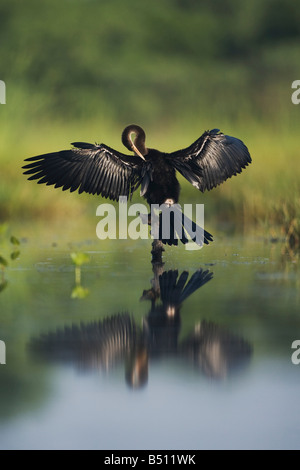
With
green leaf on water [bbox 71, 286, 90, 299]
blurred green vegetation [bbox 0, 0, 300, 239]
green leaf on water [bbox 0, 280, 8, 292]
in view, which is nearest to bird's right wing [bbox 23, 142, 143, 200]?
green leaf on water [bbox 0, 280, 8, 292]

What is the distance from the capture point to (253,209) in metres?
11.6

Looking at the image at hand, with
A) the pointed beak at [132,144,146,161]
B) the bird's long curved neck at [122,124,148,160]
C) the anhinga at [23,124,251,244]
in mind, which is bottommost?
the anhinga at [23,124,251,244]

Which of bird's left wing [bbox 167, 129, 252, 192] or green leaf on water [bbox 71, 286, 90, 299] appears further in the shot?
bird's left wing [bbox 167, 129, 252, 192]

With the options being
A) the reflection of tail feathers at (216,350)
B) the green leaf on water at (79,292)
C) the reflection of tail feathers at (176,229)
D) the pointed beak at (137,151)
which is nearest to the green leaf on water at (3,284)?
the green leaf on water at (79,292)

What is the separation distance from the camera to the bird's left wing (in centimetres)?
762

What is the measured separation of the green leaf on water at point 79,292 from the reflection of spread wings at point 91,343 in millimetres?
841

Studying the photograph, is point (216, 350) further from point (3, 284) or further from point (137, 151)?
point (137, 151)

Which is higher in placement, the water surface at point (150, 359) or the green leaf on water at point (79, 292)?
the green leaf on water at point (79, 292)

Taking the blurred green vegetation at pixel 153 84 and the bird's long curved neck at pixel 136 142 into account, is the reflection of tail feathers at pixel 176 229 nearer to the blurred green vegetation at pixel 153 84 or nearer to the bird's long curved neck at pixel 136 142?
the bird's long curved neck at pixel 136 142

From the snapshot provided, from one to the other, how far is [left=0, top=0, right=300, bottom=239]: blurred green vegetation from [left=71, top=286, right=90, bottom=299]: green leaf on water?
5418 mm

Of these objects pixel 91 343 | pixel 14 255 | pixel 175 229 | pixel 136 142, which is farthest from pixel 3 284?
pixel 91 343

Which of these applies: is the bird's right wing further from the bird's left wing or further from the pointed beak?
the bird's left wing

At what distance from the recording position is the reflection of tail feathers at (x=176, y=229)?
743 centimetres

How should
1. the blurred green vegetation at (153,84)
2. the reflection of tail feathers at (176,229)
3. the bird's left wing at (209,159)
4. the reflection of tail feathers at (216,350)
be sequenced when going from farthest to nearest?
the blurred green vegetation at (153,84)
the bird's left wing at (209,159)
the reflection of tail feathers at (176,229)
the reflection of tail feathers at (216,350)
